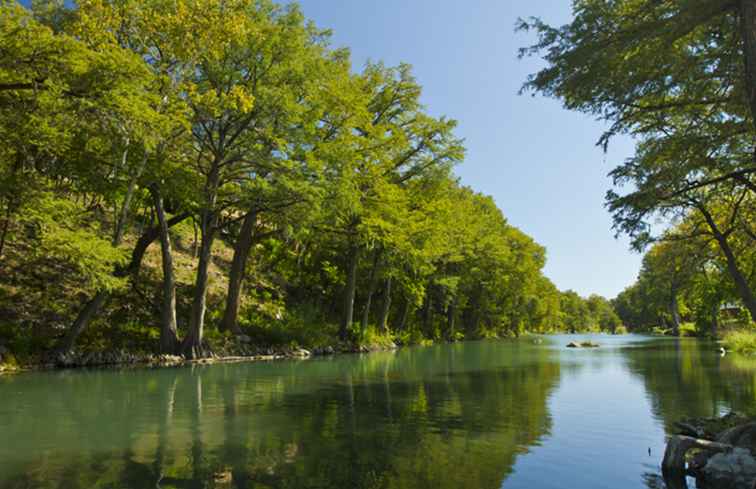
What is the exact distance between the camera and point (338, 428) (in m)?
10.1

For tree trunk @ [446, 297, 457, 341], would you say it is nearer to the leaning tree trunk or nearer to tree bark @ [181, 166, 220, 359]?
tree bark @ [181, 166, 220, 359]

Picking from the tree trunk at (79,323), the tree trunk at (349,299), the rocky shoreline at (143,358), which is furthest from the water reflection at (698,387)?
the tree trunk at (79,323)

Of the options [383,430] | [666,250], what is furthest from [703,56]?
[666,250]

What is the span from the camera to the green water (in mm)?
7164

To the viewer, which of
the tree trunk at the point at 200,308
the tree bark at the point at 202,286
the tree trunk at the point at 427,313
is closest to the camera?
the tree bark at the point at 202,286

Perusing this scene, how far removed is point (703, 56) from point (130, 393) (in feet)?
49.9

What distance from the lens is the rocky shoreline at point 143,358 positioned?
18594 mm

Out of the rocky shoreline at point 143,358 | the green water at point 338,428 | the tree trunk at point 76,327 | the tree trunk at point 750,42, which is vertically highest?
the tree trunk at point 750,42

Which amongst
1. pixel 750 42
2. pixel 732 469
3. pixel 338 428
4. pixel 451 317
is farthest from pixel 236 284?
pixel 451 317

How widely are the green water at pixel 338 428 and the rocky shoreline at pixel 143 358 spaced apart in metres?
1.92

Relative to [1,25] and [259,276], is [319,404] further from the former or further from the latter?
[259,276]

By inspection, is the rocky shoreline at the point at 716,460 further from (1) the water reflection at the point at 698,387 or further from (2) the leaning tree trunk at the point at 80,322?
(2) the leaning tree trunk at the point at 80,322

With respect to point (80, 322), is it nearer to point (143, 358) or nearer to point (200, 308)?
point (143, 358)

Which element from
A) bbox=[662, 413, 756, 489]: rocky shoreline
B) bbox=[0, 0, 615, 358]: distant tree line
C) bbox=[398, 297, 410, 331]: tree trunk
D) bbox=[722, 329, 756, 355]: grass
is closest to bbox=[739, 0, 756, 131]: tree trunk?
bbox=[662, 413, 756, 489]: rocky shoreline
